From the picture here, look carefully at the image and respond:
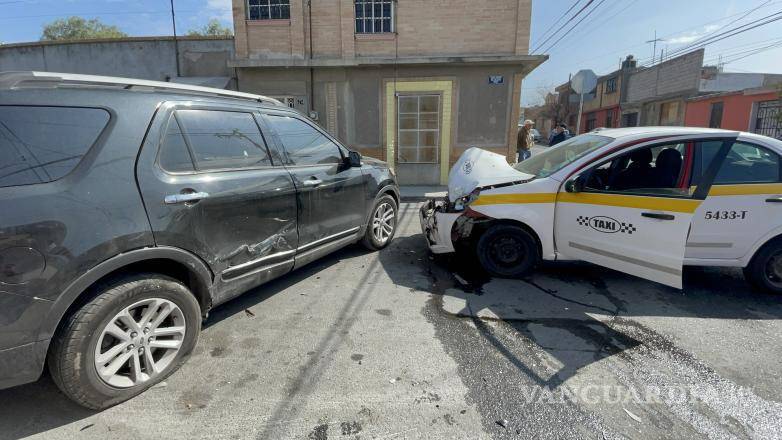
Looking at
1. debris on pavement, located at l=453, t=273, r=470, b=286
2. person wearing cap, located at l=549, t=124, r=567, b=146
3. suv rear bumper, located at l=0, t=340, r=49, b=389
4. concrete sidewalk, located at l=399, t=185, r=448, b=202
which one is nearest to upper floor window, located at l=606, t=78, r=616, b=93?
person wearing cap, located at l=549, t=124, r=567, b=146

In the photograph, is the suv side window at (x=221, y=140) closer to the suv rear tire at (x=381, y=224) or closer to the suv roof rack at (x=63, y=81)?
the suv roof rack at (x=63, y=81)

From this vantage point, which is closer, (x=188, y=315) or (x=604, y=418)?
(x=604, y=418)

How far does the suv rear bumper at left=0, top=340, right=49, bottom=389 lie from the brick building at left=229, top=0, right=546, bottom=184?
9.06 metres

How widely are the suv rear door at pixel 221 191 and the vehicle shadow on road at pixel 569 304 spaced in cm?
151

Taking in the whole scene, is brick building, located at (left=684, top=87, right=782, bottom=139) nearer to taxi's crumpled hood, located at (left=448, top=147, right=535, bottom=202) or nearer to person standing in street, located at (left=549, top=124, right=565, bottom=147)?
person standing in street, located at (left=549, top=124, right=565, bottom=147)

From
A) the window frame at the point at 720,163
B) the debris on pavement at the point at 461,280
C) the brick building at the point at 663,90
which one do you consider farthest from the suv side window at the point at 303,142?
the brick building at the point at 663,90

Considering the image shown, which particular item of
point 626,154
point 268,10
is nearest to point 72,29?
point 268,10

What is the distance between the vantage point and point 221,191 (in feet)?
9.34

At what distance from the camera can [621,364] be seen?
2742 millimetres

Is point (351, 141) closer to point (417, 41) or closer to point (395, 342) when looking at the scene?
point (417, 41)

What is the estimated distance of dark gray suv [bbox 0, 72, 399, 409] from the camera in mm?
1951

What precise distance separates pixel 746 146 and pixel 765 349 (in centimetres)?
188

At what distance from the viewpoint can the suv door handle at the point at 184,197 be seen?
250 cm

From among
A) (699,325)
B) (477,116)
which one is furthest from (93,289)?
(477,116)
